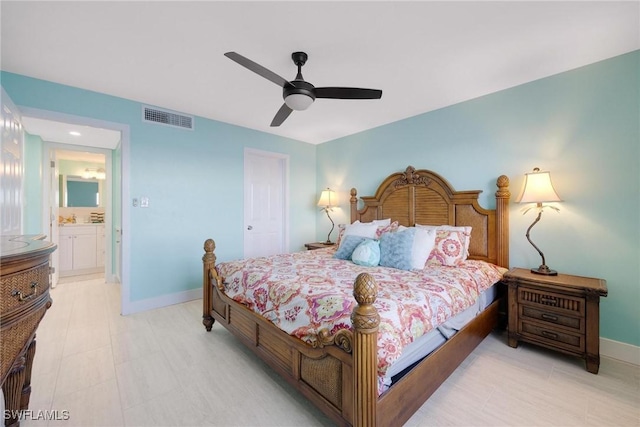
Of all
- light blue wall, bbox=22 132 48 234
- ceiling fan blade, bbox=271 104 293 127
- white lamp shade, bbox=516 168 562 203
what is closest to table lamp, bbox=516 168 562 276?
white lamp shade, bbox=516 168 562 203

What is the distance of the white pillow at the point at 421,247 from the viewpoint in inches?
97.3

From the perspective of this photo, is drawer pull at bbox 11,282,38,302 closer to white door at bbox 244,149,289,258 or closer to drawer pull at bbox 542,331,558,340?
white door at bbox 244,149,289,258

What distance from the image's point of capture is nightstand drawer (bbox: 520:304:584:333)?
2.06m

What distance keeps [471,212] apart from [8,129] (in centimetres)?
443

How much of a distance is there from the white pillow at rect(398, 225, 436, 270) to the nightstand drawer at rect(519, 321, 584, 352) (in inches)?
38.3

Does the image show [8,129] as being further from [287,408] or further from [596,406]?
[596,406]

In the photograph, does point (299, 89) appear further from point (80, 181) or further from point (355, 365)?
point (80, 181)

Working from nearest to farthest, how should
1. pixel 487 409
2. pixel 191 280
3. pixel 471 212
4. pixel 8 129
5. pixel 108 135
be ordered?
1. pixel 487 409
2. pixel 8 129
3. pixel 471 212
4. pixel 191 280
5. pixel 108 135

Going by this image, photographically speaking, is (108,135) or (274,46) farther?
(108,135)

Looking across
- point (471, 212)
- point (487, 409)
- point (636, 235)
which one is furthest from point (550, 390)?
point (471, 212)

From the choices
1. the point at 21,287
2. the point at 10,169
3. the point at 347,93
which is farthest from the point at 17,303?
the point at 347,93

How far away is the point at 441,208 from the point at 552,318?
1461mm

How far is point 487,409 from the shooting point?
5.45 feet

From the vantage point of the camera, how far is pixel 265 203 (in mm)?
4523
